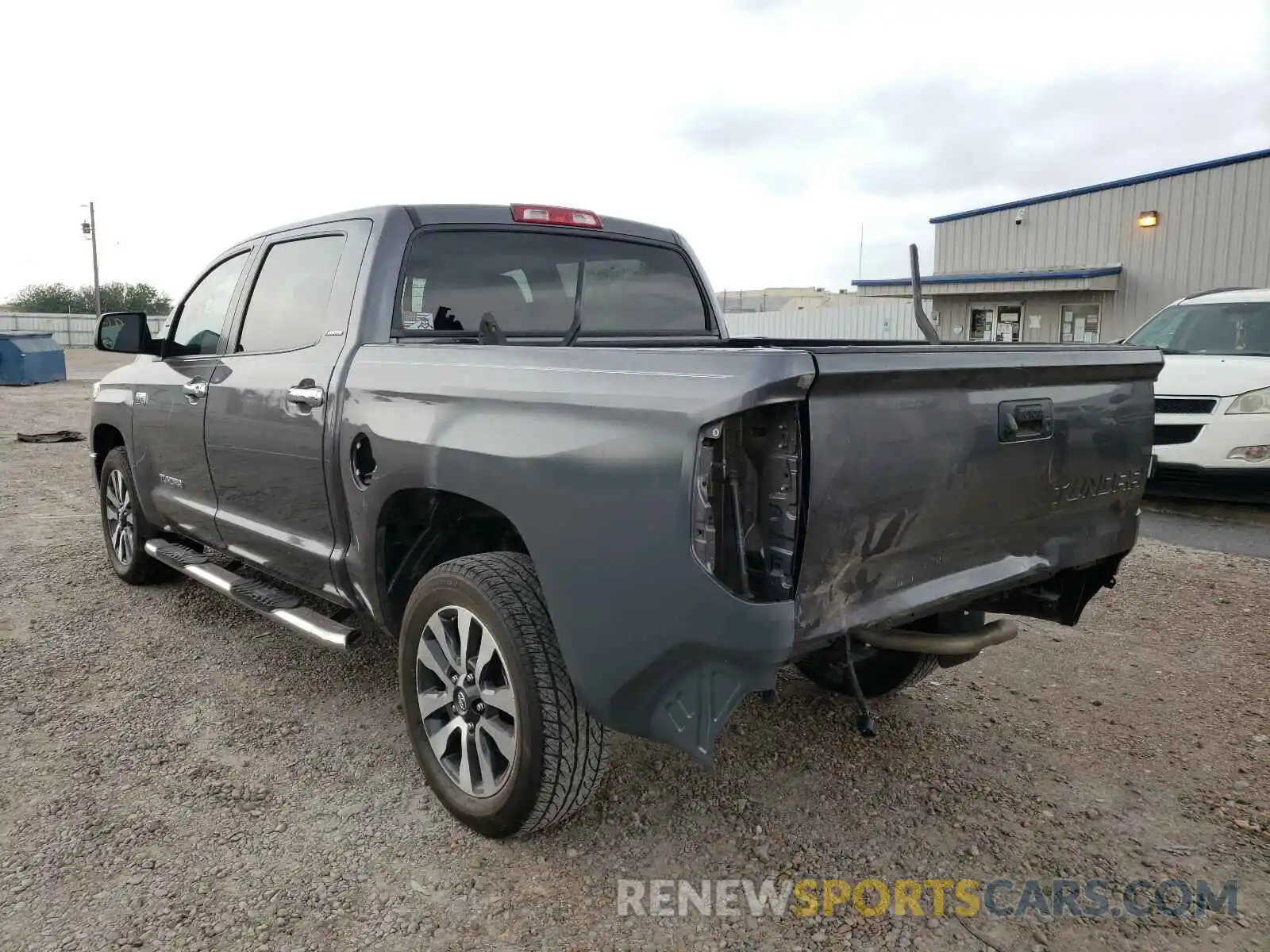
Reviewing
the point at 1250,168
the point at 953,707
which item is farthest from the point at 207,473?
the point at 1250,168

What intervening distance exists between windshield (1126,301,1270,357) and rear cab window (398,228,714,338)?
226 inches

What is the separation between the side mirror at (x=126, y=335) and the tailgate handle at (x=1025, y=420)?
4.12 m

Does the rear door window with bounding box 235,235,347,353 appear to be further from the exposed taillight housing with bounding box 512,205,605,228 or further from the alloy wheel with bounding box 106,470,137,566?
the alloy wheel with bounding box 106,470,137,566

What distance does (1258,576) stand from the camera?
5.68 metres

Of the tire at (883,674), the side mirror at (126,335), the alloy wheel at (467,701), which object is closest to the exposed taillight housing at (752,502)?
the alloy wheel at (467,701)

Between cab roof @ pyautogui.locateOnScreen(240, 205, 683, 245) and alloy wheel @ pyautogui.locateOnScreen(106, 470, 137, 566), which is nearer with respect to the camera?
cab roof @ pyautogui.locateOnScreen(240, 205, 683, 245)

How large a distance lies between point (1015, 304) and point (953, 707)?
17668 mm

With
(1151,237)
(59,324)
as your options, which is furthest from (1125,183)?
(59,324)

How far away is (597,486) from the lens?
233 cm

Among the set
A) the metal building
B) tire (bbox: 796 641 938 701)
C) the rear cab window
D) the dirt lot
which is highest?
the metal building

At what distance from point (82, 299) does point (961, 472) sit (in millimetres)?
74302

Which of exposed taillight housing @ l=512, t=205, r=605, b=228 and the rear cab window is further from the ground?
exposed taillight housing @ l=512, t=205, r=605, b=228
